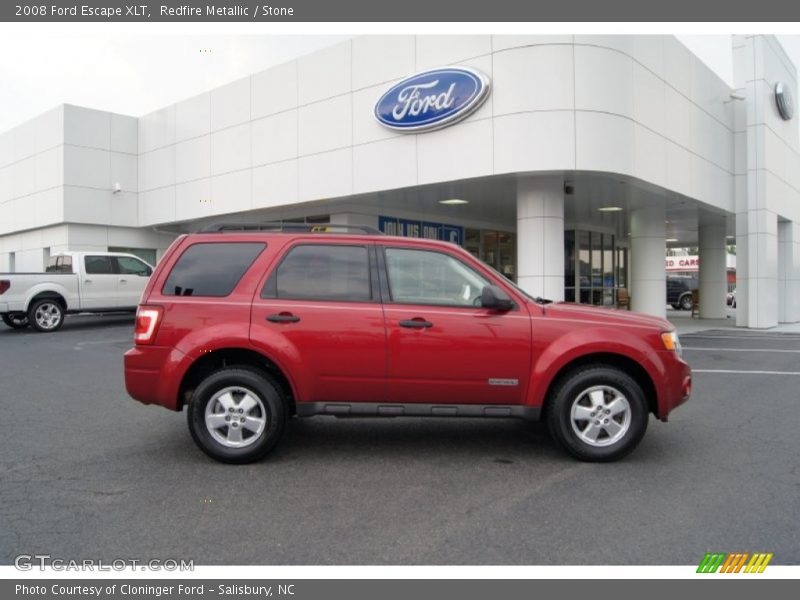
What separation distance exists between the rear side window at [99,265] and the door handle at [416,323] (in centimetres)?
1422

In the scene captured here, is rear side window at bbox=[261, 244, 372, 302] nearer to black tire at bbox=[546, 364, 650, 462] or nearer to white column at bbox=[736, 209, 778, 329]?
black tire at bbox=[546, 364, 650, 462]

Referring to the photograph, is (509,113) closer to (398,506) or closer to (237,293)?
(237,293)

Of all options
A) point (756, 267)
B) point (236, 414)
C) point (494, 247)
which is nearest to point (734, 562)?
point (236, 414)

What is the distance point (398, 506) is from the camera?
420 centimetres

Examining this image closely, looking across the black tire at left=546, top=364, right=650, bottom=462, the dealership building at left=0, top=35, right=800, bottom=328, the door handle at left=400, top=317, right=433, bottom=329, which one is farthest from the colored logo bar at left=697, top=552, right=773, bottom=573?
the dealership building at left=0, top=35, right=800, bottom=328

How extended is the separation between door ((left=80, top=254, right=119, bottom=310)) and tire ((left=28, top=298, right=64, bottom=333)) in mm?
621

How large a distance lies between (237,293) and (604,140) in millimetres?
9833

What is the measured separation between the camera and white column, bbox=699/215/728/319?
76.9 feet

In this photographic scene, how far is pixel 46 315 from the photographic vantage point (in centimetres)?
1587

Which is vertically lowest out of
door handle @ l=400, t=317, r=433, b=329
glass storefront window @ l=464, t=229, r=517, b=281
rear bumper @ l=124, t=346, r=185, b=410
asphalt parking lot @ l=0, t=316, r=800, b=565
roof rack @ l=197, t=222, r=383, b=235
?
asphalt parking lot @ l=0, t=316, r=800, b=565

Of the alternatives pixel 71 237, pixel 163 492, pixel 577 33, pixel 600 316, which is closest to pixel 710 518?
pixel 600 316

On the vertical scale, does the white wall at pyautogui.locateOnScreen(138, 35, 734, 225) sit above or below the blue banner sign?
above

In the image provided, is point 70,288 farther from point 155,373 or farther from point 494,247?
point 494,247

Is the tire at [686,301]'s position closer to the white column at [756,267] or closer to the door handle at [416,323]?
the white column at [756,267]
